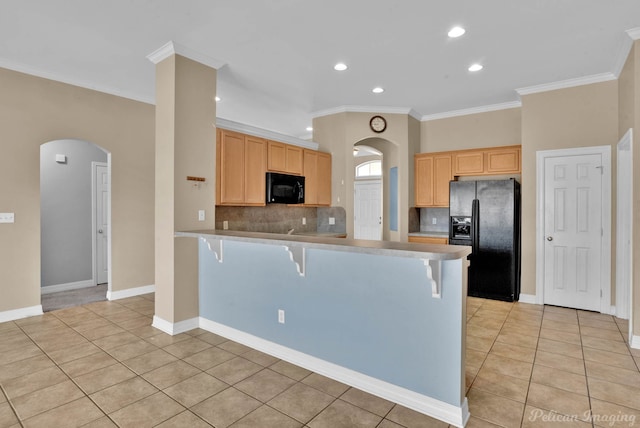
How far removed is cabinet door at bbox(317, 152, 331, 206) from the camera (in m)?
5.47

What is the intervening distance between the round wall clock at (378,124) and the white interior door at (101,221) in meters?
4.45

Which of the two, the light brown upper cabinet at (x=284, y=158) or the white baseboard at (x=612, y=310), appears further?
the light brown upper cabinet at (x=284, y=158)

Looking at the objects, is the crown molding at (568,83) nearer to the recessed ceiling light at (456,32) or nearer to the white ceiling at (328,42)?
the white ceiling at (328,42)

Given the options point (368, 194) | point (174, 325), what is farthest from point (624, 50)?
point (368, 194)

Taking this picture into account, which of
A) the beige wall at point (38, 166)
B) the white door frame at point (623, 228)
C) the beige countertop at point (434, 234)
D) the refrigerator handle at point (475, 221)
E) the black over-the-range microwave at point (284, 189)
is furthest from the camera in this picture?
the beige countertop at point (434, 234)

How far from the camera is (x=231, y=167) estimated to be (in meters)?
4.12

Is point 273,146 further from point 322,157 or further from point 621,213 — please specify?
point 621,213

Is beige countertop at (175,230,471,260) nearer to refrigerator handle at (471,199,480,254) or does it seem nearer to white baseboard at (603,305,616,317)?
refrigerator handle at (471,199,480,254)

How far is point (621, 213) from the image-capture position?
399cm

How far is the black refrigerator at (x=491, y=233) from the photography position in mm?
4758

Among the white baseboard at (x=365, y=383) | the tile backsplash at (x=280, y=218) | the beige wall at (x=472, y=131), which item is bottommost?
the white baseboard at (x=365, y=383)

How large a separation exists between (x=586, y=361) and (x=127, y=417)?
11.7ft

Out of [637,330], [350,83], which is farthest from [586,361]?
[350,83]

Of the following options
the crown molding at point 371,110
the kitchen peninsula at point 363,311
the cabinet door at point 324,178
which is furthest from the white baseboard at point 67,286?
the crown molding at point 371,110
